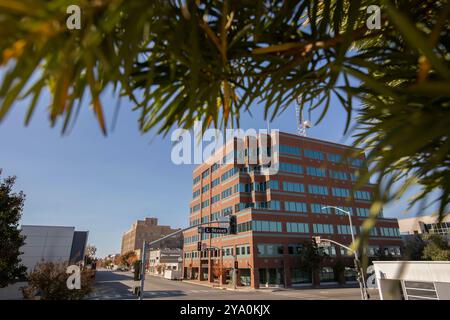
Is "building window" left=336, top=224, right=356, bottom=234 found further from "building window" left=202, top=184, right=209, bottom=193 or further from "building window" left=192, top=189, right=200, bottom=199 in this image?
"building window" left=192, top=189, right=200, bottom=199

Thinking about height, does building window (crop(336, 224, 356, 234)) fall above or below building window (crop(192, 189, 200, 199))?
below

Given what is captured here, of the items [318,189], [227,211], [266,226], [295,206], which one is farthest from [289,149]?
[227,211]

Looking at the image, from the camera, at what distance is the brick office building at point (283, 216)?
4031 centimetres

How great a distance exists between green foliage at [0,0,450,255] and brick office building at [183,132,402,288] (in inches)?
1373

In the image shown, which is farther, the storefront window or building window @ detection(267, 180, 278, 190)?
building window @ detection(267, 180, 278, 190)

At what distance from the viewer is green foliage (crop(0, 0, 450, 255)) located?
788 millimetres

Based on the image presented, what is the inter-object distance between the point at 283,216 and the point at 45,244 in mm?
32216

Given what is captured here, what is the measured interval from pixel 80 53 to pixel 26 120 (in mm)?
269

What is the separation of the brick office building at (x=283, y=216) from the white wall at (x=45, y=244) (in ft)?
72.3

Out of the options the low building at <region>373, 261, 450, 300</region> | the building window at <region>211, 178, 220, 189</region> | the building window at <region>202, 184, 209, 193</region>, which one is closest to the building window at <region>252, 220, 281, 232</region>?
the building window at <region>211, 178, 220, 189</region>

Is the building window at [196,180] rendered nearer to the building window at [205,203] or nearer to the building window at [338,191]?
the building window at [205,203]

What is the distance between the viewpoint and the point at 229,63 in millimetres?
1554
